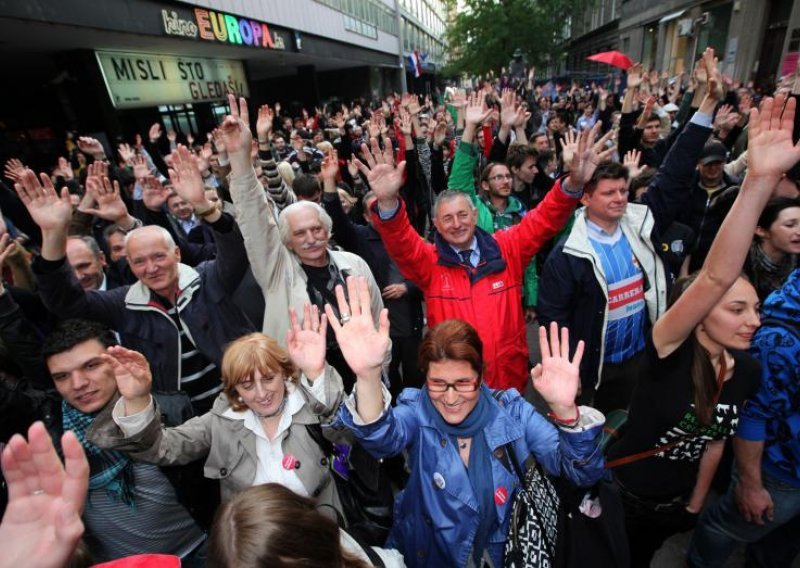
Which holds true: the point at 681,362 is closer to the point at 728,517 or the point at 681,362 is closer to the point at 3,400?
the point at 728,517

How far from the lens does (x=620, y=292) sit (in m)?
2.56

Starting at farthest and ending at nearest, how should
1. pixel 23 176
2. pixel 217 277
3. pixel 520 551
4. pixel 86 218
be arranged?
pixel 86 218 < pixel 217 277 < pixel 23 176 < pixel 520 551

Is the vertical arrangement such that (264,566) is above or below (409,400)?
above

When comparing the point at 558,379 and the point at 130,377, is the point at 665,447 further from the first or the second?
the point at 130,377

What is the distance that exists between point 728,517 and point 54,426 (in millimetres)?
2977

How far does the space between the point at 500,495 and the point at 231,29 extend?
1201 centimetres

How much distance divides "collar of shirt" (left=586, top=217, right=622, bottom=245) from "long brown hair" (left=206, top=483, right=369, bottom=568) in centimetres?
219

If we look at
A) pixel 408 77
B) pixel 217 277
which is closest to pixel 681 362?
pixel 217 277

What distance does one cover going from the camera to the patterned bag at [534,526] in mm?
1466

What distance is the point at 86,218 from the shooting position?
381 cm

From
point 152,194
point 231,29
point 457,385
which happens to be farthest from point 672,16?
point 457,385

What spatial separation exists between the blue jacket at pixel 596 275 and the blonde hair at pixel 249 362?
5.36 feet

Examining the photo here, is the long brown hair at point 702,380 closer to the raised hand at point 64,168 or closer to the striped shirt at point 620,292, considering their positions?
the striped shirt at point 620,292

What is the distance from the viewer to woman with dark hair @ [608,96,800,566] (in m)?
1.38
